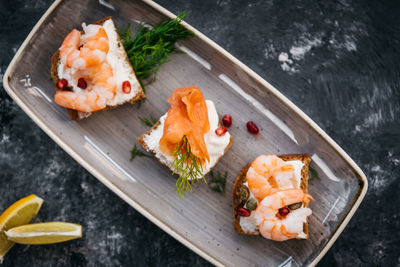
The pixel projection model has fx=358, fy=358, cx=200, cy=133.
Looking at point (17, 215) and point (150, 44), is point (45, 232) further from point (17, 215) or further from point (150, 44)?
point (150, 44)

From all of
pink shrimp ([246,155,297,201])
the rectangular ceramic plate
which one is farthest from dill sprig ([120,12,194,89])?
pink shrimp ([246,155,297,201])

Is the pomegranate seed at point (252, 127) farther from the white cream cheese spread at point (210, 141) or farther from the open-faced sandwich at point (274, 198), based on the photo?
the open-faced sandwich at point (274, 198)

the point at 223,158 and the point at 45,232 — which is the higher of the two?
the point at 223,158

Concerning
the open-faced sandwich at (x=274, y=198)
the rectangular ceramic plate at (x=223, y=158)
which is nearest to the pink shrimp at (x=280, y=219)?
the open-faced sandwich at (x=274, y=198)

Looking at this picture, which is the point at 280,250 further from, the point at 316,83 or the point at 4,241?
the point at 4,241

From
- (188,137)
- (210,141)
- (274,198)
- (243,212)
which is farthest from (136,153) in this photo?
(274,198)

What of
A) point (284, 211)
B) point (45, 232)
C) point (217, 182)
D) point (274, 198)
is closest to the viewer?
point (274, 198)
